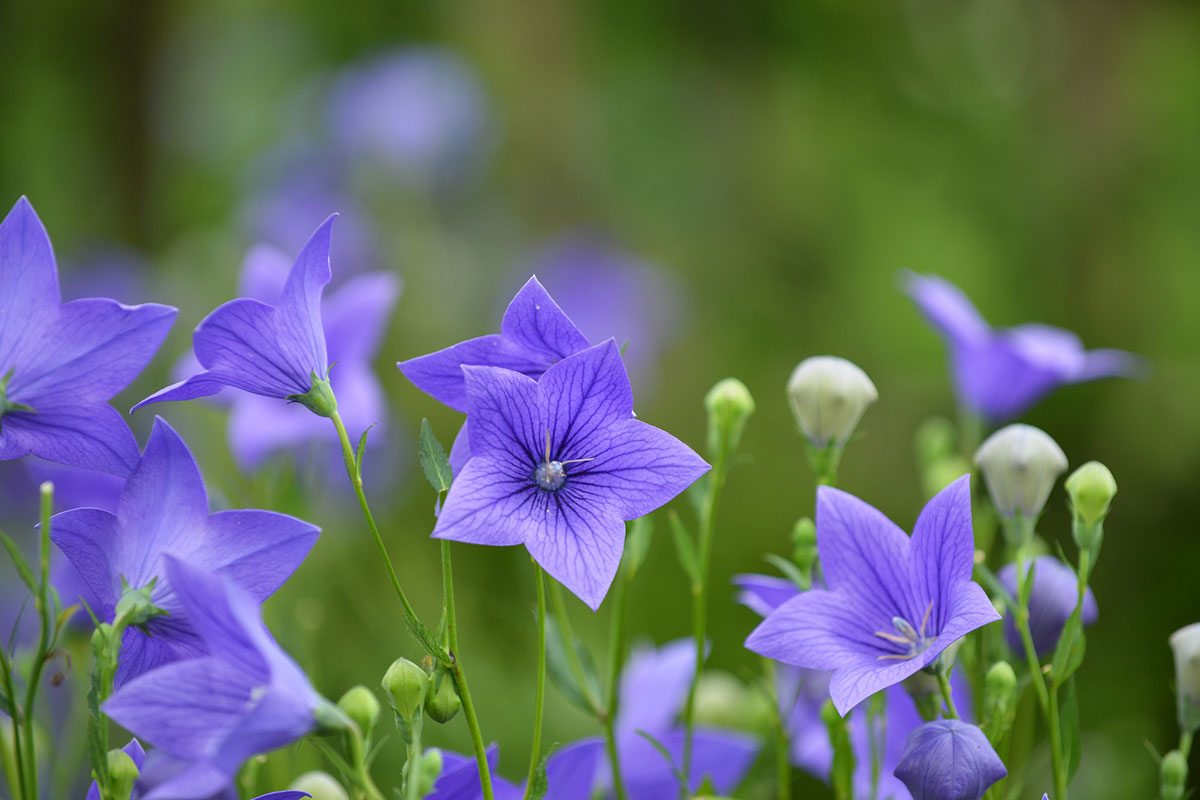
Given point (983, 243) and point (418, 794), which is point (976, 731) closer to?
point (418, 794)

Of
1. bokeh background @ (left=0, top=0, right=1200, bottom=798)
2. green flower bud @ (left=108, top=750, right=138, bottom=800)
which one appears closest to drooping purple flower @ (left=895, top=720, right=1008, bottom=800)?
green flower bud @ (left=108, top=750, right=138, bottom=800)

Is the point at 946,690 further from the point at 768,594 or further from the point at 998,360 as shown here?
the point at 998,360

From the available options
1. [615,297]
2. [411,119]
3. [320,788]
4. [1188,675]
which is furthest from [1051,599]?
[411,119]

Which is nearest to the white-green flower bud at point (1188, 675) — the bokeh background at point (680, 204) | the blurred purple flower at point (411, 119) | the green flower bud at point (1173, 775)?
the green flower bud at point (1173, 775)

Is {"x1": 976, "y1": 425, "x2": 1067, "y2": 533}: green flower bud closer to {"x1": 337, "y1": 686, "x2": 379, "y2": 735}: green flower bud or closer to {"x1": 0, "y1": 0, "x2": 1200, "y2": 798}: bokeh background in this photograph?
{"x1": 337, "y1": 686, "x2": 379, "y2": 735}: green flower bud

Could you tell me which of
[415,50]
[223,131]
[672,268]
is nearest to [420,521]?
[672,268]

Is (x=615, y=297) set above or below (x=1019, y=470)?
above
